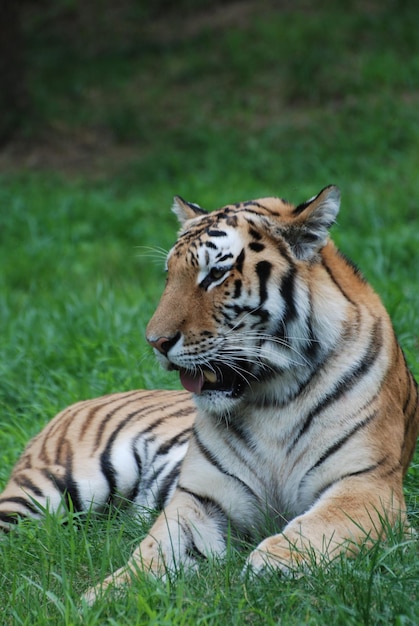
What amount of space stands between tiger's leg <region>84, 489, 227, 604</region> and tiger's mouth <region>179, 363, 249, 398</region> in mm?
368

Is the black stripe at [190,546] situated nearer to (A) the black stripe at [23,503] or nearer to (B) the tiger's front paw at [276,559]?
(B) the tiger's front paw at [276,559]

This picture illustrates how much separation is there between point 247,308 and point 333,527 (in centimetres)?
70

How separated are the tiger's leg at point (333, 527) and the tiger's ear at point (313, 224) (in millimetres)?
722

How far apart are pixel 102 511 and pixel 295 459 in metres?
1.02

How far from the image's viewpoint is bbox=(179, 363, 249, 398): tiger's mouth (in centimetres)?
317

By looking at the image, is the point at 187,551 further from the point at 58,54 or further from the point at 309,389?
the point at 58,54

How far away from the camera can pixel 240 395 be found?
10.5 ft

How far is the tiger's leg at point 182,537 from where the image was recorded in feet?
9.94

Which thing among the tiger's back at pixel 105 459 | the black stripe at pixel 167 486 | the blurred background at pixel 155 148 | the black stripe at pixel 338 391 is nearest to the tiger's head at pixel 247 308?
the black stripe at pixel 338 391

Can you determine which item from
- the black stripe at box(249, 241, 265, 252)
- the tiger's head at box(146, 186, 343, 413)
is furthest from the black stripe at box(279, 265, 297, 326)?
the black stripe at box(249, 241, 265, 252)

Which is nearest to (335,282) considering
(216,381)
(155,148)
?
(216,381)

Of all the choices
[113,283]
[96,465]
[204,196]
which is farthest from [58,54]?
[96,465]

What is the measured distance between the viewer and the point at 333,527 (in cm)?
288

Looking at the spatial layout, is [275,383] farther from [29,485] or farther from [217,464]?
[29,485]
